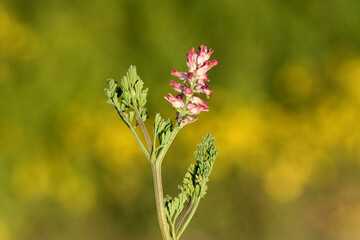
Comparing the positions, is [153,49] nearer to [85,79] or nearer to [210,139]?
[85,79]

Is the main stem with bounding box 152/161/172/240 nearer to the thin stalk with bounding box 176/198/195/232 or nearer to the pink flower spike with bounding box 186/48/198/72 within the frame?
the thin stalk with bounding box 176/198/195/232

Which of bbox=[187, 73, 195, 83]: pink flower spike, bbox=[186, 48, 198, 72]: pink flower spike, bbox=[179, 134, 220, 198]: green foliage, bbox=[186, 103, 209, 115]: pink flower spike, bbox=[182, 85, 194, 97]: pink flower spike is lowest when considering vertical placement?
bbox=[179, 134, 220, 198]: green foliage

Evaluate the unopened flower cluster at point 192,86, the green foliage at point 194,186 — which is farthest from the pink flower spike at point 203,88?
the green foliage at point 194,186

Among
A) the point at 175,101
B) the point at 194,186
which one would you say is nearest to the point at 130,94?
the point at 175,101

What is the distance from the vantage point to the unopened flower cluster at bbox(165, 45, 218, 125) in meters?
0.78

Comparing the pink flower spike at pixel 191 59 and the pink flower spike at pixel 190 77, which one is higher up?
the pink flower spike at pixel 191 59

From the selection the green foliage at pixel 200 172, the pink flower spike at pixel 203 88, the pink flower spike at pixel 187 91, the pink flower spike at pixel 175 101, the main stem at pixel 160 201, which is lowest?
the main stem at pixel 160 201

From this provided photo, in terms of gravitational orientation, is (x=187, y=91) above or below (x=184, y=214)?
above

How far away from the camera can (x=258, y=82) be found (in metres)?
1.36

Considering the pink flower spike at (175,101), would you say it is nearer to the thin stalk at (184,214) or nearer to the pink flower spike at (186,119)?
the pink flower spike at (186,119)

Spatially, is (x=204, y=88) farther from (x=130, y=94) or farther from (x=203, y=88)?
(x=130, y=94)

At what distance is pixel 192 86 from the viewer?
785 mm

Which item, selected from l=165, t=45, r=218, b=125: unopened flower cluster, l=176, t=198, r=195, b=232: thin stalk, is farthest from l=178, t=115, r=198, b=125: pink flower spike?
l=176, t=198, r=195, b=232: thin stalk

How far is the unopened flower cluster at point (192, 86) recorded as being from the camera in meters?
0.78
